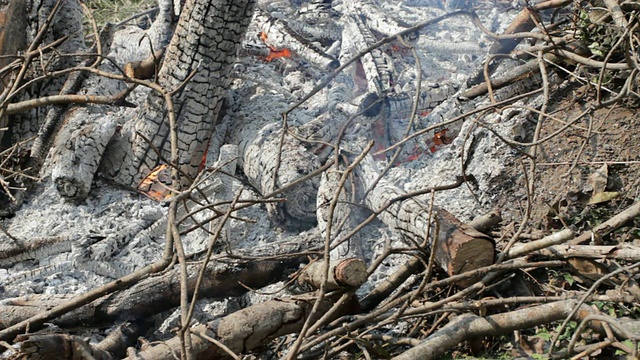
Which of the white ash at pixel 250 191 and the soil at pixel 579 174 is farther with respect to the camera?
the white ash at pixel 250 191

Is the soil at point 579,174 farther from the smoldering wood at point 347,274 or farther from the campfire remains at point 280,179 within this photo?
the smoldering wood at point 347,274

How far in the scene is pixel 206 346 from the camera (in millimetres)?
2438

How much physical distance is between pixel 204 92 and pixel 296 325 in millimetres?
1773

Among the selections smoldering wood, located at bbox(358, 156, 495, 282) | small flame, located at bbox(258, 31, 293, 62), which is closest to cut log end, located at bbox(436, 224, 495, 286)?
smoldering wood, located at bbox(358, 156, 495, 282)

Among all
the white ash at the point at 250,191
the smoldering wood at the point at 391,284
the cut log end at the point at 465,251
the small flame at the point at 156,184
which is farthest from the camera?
the small flame at the point at 156,184

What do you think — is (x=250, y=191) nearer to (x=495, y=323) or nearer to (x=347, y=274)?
(x=347, y=274)

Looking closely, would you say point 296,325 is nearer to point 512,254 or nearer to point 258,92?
point 512,254

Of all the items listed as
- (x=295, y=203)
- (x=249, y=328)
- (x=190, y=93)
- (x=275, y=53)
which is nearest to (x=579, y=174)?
(x=295, y=203)

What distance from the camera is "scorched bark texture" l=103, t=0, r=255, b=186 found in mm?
3793

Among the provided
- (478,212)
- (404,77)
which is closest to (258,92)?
(404,77)

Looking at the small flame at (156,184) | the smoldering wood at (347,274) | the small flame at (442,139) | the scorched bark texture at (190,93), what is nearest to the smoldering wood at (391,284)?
the smoldering wood at (347,274)

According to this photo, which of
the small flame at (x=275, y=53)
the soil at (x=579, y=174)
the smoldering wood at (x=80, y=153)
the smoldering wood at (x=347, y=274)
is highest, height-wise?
the small flame at (x=275, y=53)

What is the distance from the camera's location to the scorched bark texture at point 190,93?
3793 millimetres

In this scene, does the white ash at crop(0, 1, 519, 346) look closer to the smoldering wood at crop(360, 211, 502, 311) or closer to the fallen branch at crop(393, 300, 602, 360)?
the smoldering wood at crop(360, 211, 502, 311)
